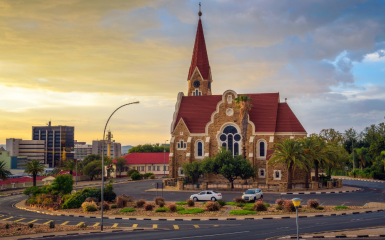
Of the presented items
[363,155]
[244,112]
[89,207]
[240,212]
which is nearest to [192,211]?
[240,212]

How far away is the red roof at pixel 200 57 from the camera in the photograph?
2945 inches

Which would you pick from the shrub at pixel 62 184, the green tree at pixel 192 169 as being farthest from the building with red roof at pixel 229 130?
the shrub at pixel 62 184

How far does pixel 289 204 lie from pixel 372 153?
5697cm

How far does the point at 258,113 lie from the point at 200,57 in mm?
22121

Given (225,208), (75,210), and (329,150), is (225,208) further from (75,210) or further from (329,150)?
(329,150)

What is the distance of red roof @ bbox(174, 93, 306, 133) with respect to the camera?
58406 mm

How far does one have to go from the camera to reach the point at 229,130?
6059cm

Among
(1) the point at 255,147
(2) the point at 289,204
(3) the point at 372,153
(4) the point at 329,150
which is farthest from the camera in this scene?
(3) the point at 372,153

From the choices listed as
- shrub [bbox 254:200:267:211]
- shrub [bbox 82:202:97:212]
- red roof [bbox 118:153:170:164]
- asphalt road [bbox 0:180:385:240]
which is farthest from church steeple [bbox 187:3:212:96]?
asphalt road [bbox 0:180:385:240]

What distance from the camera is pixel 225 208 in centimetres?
3234

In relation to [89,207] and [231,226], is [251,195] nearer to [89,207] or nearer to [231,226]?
[231,226]

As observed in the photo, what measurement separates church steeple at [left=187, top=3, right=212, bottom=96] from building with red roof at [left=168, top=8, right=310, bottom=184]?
8.68 meters

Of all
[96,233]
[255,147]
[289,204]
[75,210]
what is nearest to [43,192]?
[75,210]

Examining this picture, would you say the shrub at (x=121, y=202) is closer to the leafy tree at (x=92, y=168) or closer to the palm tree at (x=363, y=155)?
the leafy tree at (x=92, y=168)
